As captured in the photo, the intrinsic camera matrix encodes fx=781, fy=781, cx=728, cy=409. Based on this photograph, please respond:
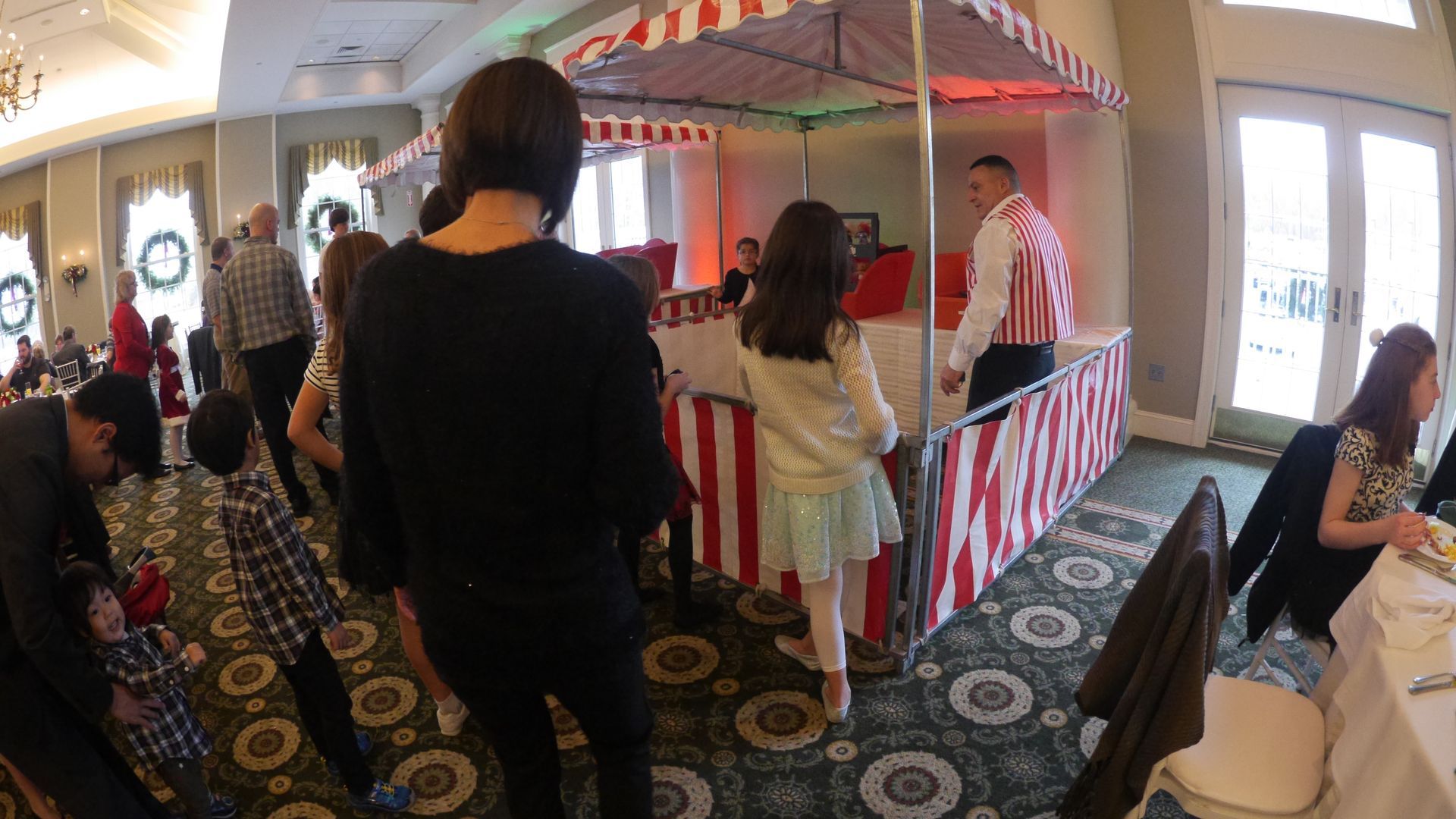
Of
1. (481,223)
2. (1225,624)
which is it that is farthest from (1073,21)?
(481,223)

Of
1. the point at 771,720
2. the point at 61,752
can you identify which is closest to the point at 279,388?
the point at 61,752

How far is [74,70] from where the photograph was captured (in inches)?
436

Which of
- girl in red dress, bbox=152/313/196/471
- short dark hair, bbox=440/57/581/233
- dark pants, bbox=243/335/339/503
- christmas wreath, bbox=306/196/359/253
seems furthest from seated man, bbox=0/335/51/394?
christmas wreath, bbox=306/196/359/253

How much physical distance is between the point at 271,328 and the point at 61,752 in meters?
2.69

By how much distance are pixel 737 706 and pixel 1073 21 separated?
415 centimetres

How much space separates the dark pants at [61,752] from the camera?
1.60 m

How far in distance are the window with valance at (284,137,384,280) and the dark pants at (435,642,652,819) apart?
45.6 feet

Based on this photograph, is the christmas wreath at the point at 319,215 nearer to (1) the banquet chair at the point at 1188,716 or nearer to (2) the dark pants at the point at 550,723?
(2) the dark pants at the point at 550,723

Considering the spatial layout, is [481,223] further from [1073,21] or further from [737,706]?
[1073,21]

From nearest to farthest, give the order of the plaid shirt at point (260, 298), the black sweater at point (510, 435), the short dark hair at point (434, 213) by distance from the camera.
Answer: the black sweater at point (510, 435) → the short dark hair at point (434, 213) → the plaid shirt at point (260, 298)

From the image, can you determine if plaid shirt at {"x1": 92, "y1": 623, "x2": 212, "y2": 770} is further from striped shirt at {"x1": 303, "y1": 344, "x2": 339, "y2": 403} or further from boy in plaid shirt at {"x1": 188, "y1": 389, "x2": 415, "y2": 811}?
striped shirt at {"x1": 303, "y1": 344, "x2": 339, "y2": 403}

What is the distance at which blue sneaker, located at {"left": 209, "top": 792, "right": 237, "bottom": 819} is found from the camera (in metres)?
2.09

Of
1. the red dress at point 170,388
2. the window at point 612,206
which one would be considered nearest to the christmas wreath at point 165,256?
the window at point 612,206

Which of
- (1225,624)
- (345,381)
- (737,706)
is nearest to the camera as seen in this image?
(345,381)
